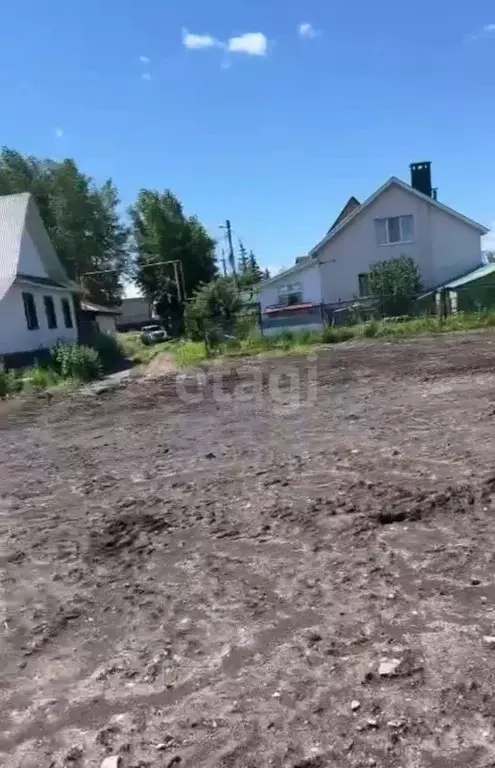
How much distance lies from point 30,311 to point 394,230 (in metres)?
16.6

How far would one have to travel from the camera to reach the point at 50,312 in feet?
85.3

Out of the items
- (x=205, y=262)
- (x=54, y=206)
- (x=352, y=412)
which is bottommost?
(x=352, y=412)

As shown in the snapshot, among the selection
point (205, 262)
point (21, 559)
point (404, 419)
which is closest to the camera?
point (21, 559)

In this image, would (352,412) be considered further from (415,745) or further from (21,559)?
(415,745)

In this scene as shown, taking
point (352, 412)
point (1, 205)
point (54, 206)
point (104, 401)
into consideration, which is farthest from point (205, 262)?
point (352, 412)

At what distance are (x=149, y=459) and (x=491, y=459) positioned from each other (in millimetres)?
3903

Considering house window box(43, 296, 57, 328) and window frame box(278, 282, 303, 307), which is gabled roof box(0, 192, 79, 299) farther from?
window frame box(278, 282, 303, 307)

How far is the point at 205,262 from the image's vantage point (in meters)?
47.2

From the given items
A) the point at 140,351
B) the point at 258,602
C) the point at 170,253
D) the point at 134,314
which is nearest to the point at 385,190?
the point at 140,351

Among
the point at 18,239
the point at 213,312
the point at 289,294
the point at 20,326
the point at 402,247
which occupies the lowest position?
the point at 213,312

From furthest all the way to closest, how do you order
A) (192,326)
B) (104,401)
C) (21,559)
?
(192,326)
(104,401)
(21,559)

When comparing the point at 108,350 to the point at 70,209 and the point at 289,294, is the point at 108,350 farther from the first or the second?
the point at 70,209

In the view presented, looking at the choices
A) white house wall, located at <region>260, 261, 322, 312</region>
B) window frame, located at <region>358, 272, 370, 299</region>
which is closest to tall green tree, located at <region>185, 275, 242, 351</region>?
white house wall, located at <region>260, 261, 322, 312</region>

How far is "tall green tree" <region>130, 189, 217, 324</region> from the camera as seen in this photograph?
1842 inches
